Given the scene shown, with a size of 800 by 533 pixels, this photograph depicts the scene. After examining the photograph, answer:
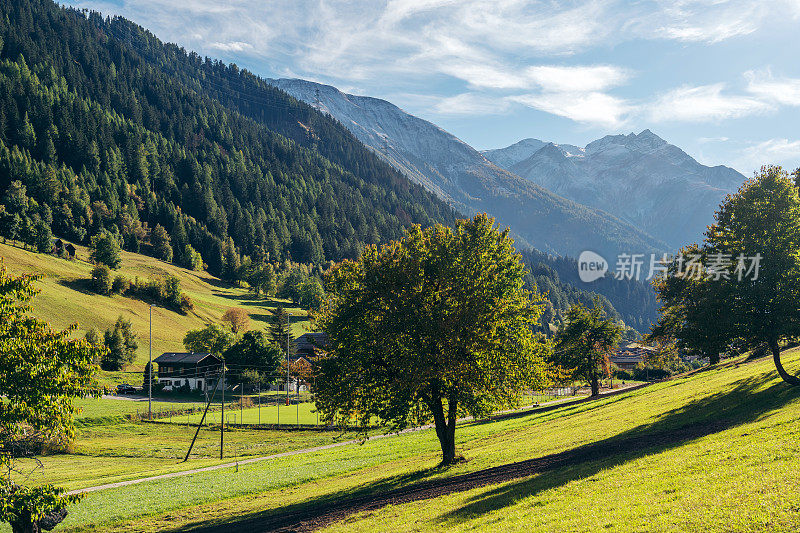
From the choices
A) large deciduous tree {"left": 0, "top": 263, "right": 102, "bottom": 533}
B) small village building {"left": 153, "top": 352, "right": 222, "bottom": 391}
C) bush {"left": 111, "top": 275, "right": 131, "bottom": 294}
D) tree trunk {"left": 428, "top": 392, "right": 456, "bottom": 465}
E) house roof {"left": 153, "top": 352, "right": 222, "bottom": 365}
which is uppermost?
bush {"left": 111, "top": 275, "right": 131, "bottom": 294}

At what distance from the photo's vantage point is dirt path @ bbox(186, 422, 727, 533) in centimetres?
2428

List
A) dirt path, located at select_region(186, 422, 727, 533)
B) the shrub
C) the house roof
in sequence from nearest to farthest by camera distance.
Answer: dirt path, located at select_region(186, 422, 727, 533)
the house roof
the shrub

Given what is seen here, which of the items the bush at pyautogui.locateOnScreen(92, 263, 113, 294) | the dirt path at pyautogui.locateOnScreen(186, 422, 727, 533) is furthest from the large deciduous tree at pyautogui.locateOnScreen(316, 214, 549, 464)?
the bush at pyautogui.locateOnScreen(92, 263, 113, 294)

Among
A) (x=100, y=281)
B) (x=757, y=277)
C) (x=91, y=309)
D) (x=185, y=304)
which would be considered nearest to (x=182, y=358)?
(x=91, y=309)

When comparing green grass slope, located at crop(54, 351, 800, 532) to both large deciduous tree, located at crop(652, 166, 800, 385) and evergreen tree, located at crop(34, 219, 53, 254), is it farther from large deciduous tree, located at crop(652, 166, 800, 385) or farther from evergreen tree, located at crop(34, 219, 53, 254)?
evergreen tree, located at crop(34, 219, 53, 254)

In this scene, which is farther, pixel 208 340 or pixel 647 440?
pixel 208 340

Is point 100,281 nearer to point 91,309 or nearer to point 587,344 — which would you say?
point 91,309

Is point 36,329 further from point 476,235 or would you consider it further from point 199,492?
point 476,235

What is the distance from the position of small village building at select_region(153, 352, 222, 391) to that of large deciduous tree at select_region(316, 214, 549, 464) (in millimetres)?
100993

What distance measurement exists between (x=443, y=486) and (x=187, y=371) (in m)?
115

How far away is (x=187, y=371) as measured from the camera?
126 metres

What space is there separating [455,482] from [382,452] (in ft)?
70.9

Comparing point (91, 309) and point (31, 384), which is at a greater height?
point (91, 309)

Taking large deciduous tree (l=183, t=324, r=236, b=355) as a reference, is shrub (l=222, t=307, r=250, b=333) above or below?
above
